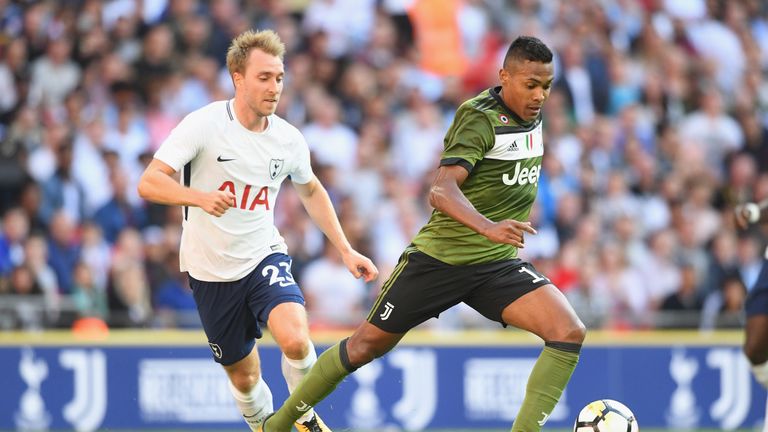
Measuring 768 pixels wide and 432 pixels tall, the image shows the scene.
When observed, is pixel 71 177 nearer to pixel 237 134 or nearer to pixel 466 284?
pixel 237 134

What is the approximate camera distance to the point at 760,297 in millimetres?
10398

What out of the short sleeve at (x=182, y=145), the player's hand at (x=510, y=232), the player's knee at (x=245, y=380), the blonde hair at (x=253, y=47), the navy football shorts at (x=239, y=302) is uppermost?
the blonde hair at (x=253, y=47)

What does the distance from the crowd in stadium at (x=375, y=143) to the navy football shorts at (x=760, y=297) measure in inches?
172

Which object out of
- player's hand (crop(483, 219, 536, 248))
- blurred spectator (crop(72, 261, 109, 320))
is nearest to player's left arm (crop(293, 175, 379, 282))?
player's hand (crop(483, 219, 536, 248))

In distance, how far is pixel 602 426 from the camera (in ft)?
28.6

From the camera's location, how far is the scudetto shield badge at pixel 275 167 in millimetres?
8958

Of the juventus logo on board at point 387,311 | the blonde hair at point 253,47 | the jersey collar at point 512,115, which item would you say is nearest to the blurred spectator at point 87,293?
the blonde hair at point 253,47

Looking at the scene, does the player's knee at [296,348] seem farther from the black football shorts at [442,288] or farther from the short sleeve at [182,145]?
the short sleeve at [182,145]

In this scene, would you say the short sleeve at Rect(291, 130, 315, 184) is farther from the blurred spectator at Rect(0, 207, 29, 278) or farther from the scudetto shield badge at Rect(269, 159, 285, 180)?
the blurred spectator at Rect(0, 207, 29, 278)

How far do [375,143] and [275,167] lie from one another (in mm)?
7335

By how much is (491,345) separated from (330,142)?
11.2ft

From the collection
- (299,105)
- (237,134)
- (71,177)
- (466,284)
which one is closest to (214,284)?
(237,134)

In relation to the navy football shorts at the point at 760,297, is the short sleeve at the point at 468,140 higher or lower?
higher

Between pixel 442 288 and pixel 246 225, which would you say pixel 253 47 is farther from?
pixel 442 288
